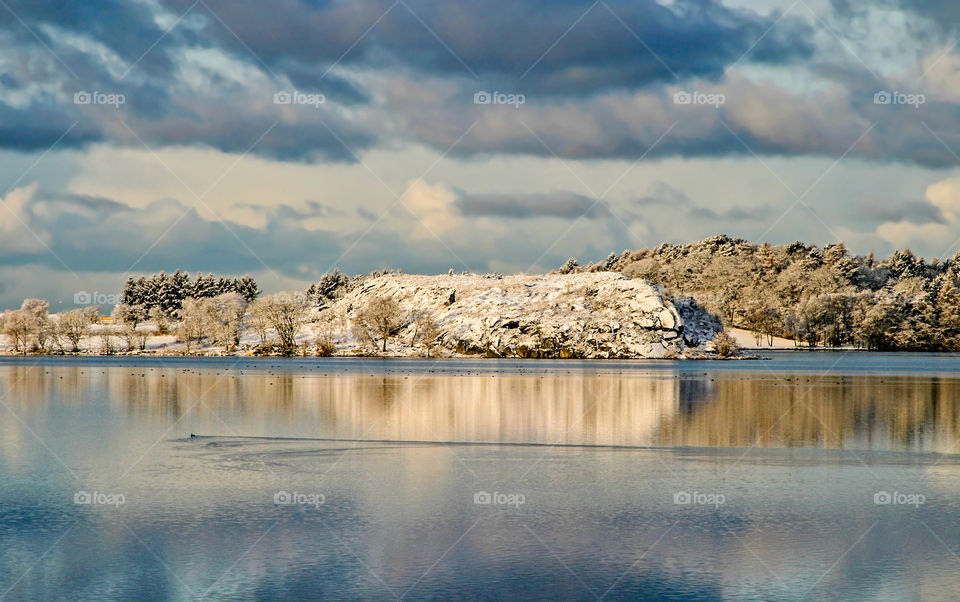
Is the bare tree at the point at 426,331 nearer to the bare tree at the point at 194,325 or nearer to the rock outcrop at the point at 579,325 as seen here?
the rock outcrop at the point at 579,325

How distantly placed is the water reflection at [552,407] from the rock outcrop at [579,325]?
76.1 metres

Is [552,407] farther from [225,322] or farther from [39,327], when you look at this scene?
[39,327]

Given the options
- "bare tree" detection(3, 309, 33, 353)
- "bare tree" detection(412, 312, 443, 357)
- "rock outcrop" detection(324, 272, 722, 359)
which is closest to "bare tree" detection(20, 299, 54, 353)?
"bare tree" detection(3, 309, 33, 353)

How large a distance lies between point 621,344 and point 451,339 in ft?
110

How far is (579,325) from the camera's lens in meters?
165

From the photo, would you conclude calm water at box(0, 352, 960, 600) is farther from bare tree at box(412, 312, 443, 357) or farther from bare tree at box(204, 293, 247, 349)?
bare tree at box(204, 293, 247, 349)

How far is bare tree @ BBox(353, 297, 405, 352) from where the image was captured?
174000mm

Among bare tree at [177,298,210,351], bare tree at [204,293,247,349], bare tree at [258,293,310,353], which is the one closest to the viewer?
bare tree at [258,293,310,353]

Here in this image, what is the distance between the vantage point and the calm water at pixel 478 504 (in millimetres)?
16938

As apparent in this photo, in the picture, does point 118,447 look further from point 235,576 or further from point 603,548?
point 603,548

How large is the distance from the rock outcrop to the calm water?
11082cm

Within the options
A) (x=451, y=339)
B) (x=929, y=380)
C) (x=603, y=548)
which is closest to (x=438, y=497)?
(x=603, y=548)

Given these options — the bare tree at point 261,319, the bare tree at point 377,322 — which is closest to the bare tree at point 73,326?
the bare tree at point 261,319

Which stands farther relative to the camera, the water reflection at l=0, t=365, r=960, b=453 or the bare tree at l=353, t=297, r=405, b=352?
the bare tree at l=353, t=297, r=405, b=352
